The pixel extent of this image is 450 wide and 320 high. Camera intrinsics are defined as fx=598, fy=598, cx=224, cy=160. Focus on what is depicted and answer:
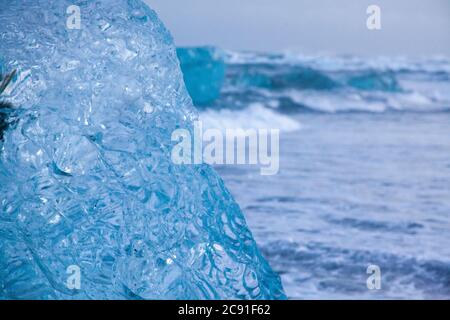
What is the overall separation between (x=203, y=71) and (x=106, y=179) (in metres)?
1.06

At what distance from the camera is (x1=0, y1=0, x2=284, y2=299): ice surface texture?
2.26 meters

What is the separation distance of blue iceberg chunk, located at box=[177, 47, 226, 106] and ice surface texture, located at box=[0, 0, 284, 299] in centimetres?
68

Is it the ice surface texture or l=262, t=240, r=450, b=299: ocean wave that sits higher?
the ice surface texture

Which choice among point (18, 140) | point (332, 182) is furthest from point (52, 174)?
point (332, 182)

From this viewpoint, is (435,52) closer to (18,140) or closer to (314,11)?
(314,11)

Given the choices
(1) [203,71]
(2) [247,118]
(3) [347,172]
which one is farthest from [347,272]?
(1) [203,71]

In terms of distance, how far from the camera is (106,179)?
229cm

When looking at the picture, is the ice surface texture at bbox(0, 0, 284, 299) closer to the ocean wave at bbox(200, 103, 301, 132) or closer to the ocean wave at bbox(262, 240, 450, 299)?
the ocean wave at bbox(262, 240, 450, 299)

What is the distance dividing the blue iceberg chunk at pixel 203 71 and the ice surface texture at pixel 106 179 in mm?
683

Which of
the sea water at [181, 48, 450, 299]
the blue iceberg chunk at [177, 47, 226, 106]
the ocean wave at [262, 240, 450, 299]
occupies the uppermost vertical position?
the blue iceberg chunk at [177, 47, 226, 106]

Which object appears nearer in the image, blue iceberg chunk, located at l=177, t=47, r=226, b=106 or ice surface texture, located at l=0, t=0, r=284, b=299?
ice surface texture, located at l=0, t=0, r=284, b=299

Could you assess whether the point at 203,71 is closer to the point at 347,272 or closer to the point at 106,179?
the point at 106,179

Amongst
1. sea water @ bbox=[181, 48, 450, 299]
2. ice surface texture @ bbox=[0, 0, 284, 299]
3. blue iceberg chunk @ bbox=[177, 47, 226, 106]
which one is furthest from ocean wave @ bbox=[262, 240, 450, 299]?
blue iceberg chunk @ bbox=[177, 47, 226, 106]

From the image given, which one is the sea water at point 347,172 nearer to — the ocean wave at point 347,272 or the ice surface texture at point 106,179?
the ocean wave at point 347,272
